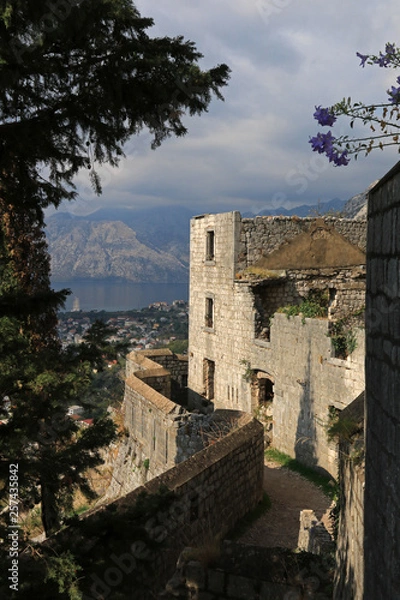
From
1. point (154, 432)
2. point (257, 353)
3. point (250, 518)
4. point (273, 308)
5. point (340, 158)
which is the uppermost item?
point (340, 158)

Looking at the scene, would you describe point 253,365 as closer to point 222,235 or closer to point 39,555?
point 222,235

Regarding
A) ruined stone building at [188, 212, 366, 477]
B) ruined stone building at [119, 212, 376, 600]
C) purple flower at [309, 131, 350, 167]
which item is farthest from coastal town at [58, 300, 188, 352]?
purple flower at [309, 131, 350, 167]

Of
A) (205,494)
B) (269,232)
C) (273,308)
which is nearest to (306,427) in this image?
(273,308)

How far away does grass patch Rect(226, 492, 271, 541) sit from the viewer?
853 cm

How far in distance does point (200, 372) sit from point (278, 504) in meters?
11.1

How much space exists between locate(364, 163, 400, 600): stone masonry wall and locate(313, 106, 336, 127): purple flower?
0.79 m

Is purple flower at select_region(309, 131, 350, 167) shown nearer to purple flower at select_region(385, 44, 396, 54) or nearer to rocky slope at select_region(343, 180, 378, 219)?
purple flower at select_region(385, 44, 396, 54)

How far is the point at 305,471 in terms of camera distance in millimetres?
13609

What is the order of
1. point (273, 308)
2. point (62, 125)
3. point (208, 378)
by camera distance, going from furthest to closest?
1. point (208, 378)
2. point (273, 308)
3. point (62, 125)

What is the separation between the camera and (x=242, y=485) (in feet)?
29.9

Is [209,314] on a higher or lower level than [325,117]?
lower

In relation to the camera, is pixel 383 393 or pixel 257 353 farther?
pixel 257 353

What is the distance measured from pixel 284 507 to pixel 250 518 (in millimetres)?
1092

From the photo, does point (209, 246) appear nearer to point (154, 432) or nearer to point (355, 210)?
point (355, 210)
